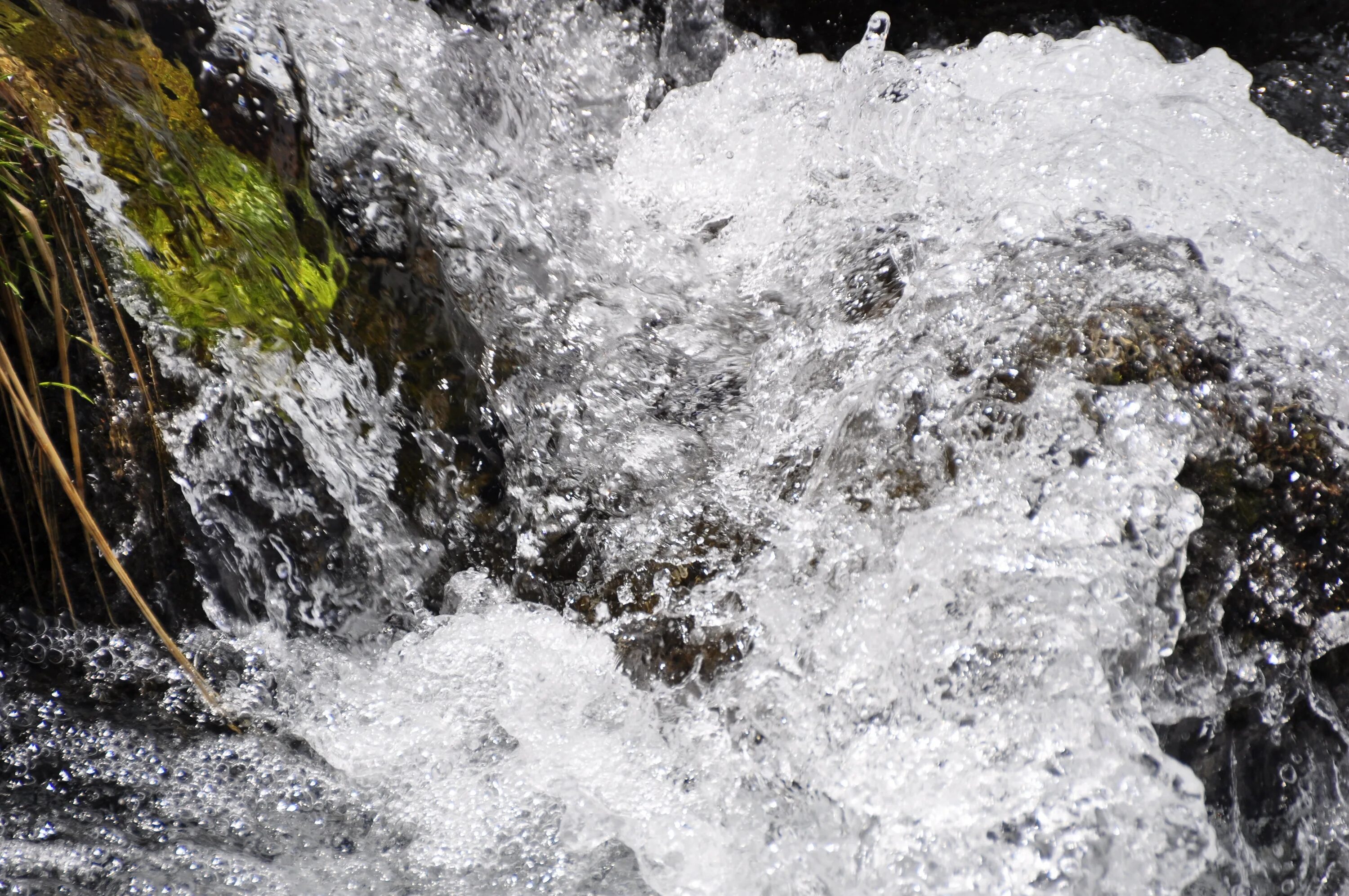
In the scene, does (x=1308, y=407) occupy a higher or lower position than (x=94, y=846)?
higher

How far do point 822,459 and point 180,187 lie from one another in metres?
1.39

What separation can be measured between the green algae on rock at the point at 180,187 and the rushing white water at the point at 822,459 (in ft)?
0.33

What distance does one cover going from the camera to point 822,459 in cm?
194

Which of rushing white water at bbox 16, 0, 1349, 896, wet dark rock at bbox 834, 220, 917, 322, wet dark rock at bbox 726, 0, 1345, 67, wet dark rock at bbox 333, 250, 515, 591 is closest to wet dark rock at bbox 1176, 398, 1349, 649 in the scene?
rushing white water at bbox 16, 0, 1349, 896

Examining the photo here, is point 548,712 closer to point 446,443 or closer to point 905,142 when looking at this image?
point 446,443

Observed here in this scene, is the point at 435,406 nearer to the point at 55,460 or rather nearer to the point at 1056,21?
the point at 55,460

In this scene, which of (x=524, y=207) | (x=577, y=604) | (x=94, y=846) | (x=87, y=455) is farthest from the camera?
(x=524, y=207)

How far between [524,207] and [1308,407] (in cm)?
177

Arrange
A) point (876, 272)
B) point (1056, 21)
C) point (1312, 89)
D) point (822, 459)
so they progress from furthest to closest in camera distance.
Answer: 1. point (1056, 21)
2. point (1312, 89)
3. point (876, 272)
4. point (822, 459)

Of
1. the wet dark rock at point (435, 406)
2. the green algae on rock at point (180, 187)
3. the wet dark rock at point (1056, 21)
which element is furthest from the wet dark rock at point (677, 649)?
the wet dark rock at point (1056, 21)

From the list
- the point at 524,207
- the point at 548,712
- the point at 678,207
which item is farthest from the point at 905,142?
the point at 548,712

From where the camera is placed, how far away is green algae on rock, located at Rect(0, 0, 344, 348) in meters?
1.66

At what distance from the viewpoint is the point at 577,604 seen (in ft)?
6.52

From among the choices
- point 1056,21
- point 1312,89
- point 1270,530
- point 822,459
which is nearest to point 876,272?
point 822,459
